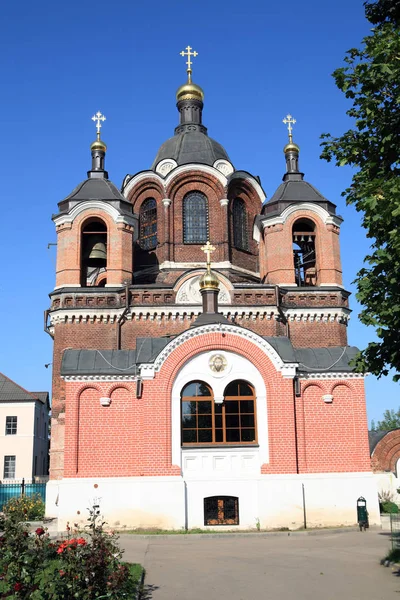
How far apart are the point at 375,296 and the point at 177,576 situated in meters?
6.19

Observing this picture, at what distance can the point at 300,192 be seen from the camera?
27.6 metres

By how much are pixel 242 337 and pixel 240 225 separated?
10304 mm

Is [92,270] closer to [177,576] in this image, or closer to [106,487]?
[106,487]

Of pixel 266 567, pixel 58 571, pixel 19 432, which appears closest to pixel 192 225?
pixel 266 567

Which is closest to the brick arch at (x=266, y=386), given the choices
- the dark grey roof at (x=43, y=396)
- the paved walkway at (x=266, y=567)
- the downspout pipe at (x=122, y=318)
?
the paved walkway at (x=266, y=567)

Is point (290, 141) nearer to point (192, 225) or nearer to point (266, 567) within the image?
point (192, 225)

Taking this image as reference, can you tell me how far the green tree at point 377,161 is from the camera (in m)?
10.8

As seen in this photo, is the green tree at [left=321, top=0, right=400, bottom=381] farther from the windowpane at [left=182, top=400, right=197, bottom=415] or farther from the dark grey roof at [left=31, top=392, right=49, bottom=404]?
the dark grey roof at [left=31, top=392, right=49, bottom=404]

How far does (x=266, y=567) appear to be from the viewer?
13.1m

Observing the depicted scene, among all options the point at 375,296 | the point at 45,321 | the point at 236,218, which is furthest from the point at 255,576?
the point at 236,218

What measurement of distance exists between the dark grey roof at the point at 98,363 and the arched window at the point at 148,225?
8.85m

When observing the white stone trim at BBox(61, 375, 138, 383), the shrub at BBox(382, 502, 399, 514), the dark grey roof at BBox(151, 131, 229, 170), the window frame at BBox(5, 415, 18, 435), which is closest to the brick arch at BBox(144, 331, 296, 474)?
the white stone trim at BBox(61, 375, 138, 383)

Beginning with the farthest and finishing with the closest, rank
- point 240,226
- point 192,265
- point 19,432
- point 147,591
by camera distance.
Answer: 1. point 19,432
2. point 240,226
3. point 192,265
4. point 147,591

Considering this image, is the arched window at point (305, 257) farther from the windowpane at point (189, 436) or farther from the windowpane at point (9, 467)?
the windowpane at point (9, 467)
